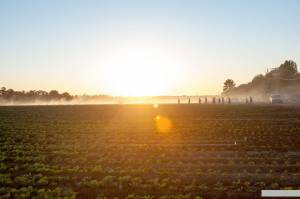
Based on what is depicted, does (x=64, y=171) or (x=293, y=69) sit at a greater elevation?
(x=293, y=69)

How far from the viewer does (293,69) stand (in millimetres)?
159750

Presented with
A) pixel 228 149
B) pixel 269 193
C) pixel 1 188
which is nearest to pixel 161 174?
pixel 269 193

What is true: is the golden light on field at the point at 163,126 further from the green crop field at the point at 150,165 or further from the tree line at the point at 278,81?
the tree line at the point at 278,81

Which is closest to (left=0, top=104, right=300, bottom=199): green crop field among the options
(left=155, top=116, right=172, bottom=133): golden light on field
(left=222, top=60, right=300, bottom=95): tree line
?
(left=155, top=116, right=172, bottom=133): golden light on field

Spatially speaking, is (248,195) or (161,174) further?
(161,174)

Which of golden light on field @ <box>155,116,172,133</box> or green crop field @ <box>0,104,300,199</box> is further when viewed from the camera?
golden light on field @ <box>155,116,172,133</box>

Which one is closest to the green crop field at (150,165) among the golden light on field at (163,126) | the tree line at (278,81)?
the golden light on field at (163,126)

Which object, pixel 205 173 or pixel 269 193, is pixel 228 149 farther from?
pixel 269 193

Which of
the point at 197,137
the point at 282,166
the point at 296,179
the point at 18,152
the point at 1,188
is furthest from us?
the point at 197,137

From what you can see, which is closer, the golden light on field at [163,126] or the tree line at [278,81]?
the golden light on field at [163,126]

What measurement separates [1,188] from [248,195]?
8.35m

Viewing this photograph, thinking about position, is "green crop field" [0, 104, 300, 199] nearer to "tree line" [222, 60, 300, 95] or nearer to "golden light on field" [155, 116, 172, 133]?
"golden light on field" [155, 116, 172, 133]

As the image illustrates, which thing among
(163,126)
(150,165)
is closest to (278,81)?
(163,126)

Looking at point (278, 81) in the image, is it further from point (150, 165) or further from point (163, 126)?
point (150, 165)
